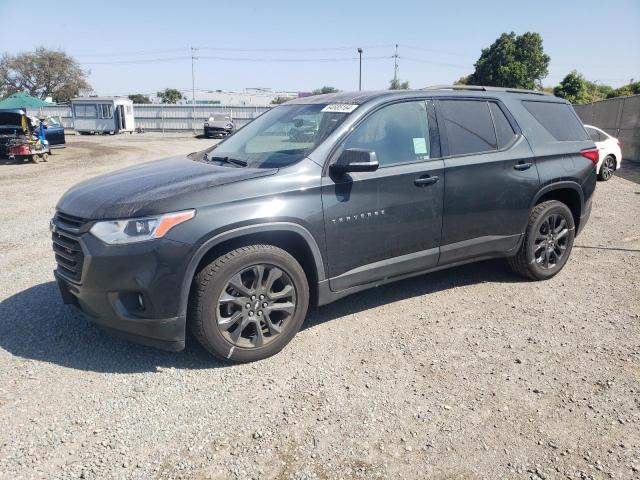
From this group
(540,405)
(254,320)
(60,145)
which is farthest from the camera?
(60,145)

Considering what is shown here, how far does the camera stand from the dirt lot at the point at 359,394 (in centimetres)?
240

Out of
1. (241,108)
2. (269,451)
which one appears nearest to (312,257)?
(269,451)

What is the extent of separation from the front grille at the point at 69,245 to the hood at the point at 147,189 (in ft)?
0.20

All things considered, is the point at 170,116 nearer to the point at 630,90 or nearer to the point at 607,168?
the point at 630,90

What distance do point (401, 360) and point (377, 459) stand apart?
104 centimetres

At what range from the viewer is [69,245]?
125 inches

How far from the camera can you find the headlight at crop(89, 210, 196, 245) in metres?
2.92

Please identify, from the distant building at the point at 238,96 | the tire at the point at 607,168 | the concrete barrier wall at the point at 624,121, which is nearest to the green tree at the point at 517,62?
the distant building at the point at 238,96

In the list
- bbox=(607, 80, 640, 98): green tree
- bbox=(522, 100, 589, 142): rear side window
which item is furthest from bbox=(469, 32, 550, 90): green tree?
bbox=(522, 100, 589, 142): rear side window

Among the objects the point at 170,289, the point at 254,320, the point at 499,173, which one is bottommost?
the point at 254,320

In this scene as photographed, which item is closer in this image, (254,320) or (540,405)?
(540,405)

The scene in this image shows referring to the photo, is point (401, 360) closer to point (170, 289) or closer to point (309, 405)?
point (309, 405)

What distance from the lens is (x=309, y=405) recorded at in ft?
9.39

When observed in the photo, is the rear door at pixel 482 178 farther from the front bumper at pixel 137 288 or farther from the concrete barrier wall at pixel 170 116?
the concrete barrier wall at pixel 170 116
